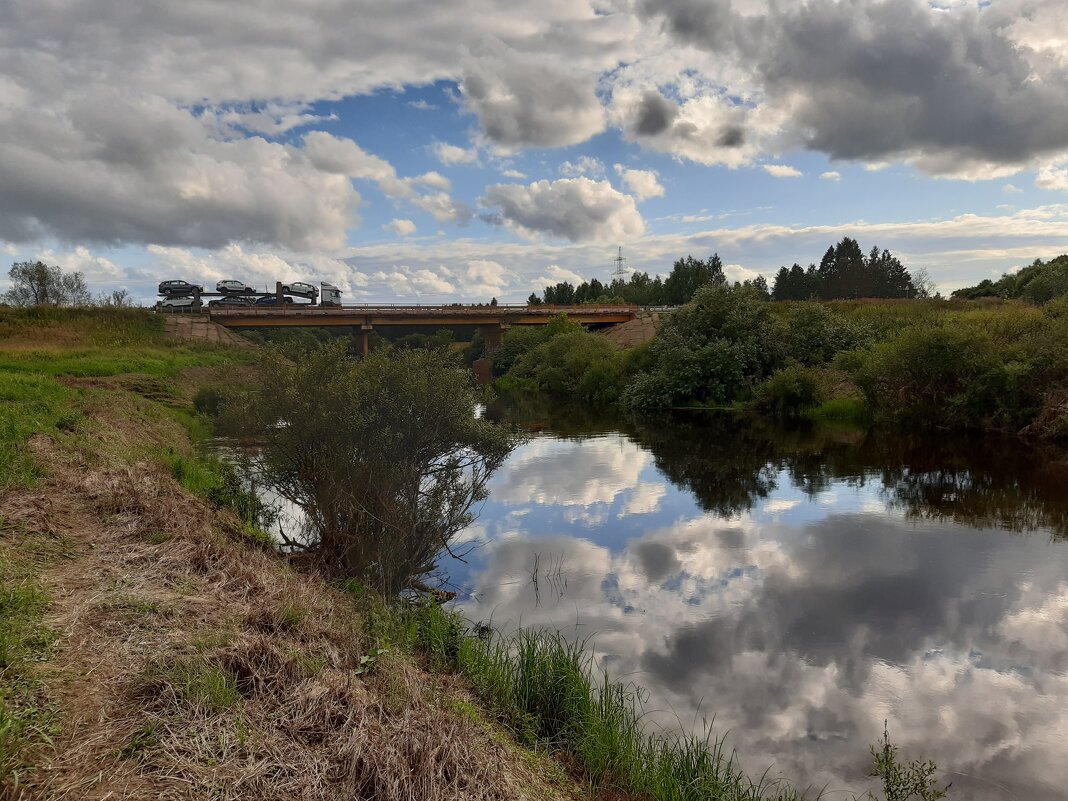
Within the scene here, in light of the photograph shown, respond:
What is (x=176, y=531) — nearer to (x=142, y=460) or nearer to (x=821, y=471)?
(x=142, y=460)

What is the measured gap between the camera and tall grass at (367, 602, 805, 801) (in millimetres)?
8109

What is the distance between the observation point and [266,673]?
7125mm

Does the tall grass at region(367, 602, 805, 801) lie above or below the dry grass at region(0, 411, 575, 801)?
below

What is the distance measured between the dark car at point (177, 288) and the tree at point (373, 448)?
70.9m

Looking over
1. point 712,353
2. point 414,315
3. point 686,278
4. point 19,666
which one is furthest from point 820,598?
point 686,278

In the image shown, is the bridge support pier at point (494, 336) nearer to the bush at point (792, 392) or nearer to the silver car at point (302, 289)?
the silver car at point (302, 289)

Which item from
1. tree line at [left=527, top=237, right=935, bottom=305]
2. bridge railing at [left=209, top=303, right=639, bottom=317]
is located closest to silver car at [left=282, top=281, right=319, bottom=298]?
bridge railing at [left=209, top=303, right=639, bottom=317]

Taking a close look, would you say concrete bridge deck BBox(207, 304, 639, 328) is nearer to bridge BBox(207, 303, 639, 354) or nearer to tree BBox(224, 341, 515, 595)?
bridge BBox(207, 303, 639, 354)

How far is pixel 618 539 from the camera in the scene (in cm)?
1919

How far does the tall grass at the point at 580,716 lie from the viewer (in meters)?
8.11

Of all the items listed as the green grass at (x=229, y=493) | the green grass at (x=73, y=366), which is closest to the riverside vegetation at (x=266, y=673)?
the green grass at (x=229, y=493)

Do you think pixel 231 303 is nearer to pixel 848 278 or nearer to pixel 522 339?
pixel 522 339

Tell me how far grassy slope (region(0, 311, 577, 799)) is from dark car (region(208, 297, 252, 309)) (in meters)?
66.9

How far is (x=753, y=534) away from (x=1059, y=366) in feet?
69.4
